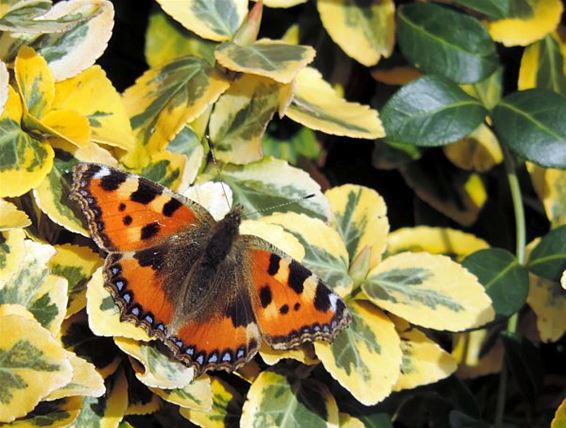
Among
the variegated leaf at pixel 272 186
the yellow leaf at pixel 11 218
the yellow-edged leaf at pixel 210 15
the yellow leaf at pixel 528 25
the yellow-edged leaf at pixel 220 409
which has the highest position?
the yellow-edged leaf at pixel 210 15

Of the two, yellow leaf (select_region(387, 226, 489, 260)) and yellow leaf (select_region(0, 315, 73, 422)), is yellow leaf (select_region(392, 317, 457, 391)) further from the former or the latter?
yellow leaf (select_region(0, 315, 73, 422))

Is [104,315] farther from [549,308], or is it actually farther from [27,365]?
[549,308]

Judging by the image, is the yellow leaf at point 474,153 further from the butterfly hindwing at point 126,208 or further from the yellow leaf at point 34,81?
the yellow leaf at point 34,81

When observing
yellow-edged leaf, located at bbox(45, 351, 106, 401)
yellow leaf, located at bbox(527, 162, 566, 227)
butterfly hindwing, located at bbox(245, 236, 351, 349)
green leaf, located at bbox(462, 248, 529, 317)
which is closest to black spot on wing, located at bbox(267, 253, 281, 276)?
butterfly hindwing, located at bbox(245, 236, 351, 349)

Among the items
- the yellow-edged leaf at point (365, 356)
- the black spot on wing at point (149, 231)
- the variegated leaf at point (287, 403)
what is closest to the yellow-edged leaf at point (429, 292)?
the yellow-edged leaf at point (365, 356)

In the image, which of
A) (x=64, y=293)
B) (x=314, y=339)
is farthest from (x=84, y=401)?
(x=314, y=339)

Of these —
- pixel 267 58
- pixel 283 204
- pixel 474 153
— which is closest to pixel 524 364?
pixel 474 153

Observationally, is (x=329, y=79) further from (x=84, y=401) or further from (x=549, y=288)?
(x=84, y=401)
